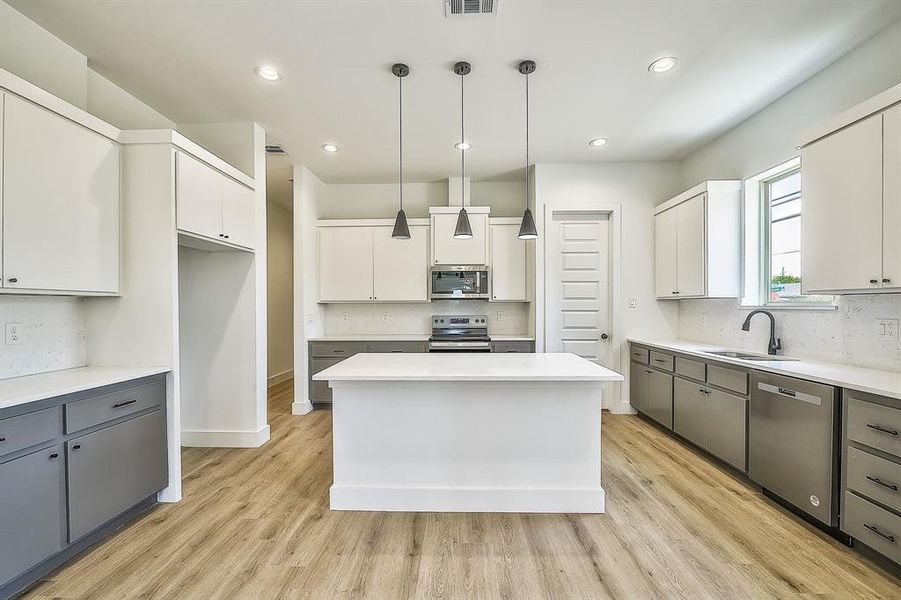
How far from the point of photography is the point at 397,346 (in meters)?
4.49

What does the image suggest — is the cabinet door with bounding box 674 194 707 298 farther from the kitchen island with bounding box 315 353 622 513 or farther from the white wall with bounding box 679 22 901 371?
the kitchen island with bounding box 315 353 622 513

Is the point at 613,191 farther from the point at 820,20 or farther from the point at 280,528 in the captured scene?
the point at 280,528

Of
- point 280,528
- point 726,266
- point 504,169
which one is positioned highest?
point 504,169

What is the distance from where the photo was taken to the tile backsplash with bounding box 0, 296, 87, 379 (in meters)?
2.06

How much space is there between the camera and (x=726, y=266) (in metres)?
3.40

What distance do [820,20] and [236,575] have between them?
4220 mm

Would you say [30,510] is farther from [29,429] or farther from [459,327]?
[459,327]

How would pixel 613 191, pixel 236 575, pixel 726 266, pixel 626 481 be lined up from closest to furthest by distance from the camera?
1. pixel 236 575
2. pixel 626 481
3. pixel 726 266
4. pixel 613 191

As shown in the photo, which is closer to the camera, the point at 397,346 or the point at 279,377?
the point at 397,346

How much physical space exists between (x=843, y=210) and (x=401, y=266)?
3.86 meters

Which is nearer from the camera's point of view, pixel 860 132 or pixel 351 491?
pixel 860 132

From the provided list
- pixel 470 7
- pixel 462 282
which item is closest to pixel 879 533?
pixel 470 7

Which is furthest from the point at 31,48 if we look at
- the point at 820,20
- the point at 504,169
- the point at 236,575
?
the point at 820,20

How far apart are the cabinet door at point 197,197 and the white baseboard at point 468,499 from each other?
6.64 ft
